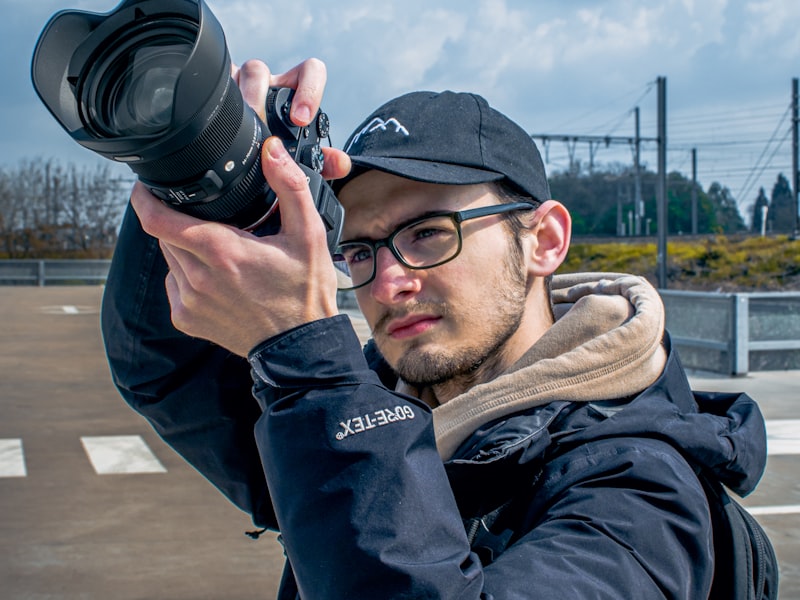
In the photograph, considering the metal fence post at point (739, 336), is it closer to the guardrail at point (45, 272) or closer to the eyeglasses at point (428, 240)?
the eyeglasses at point (428, 240)

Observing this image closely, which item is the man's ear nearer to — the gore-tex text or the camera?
the camera

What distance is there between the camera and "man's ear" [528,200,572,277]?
2.24 metres

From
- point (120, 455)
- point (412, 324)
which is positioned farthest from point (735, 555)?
point (120, 455)

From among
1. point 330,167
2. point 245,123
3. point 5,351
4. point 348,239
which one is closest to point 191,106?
point 245,123

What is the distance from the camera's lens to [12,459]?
23.2ft

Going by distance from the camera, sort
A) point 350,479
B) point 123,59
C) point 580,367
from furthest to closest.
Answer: point 580,367
point 123,59
point 350,479

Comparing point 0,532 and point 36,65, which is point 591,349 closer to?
point 36,65

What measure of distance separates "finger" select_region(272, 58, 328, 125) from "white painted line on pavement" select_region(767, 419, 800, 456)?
604 centimetres

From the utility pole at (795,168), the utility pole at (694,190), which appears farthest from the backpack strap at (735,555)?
the utility pole at (694,190)

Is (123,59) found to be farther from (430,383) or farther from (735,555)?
(735,555)

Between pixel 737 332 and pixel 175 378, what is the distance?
922cm

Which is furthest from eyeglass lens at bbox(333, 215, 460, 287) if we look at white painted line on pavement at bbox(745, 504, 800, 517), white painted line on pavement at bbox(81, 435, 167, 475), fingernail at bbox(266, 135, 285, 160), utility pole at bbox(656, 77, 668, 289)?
utility pole at bbox(656, 77, 668, 289)

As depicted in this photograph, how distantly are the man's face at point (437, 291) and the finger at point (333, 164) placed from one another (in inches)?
14.9

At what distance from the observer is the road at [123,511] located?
15.7ft
